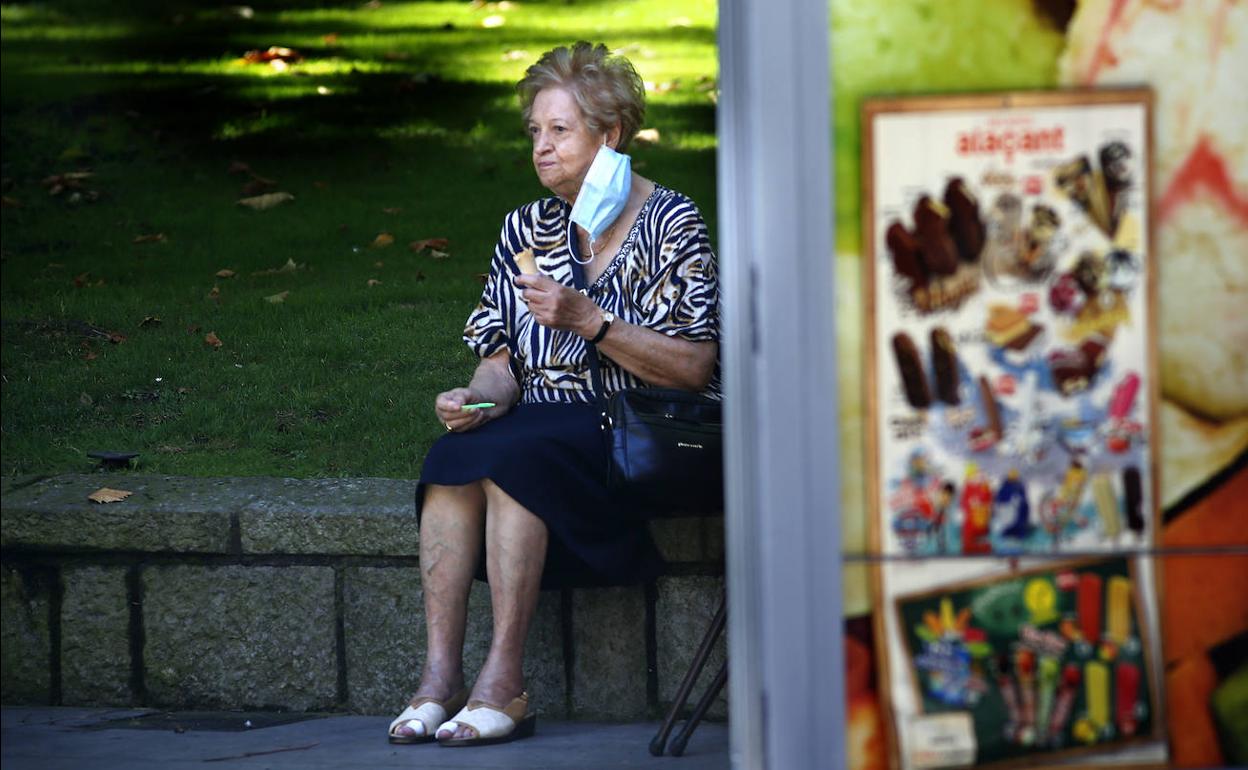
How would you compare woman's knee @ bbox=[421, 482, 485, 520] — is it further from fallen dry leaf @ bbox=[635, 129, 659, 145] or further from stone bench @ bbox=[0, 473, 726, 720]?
fallen dry leaf @ bbox=[635, 129, 659, 145]

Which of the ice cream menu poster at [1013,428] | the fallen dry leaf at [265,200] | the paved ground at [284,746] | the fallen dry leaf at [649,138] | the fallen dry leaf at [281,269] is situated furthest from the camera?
the fallen dry leaf at [649,138]

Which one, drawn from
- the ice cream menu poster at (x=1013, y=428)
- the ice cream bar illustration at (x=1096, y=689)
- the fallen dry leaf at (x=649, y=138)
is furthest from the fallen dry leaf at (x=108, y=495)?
the fallen dry leaf at (x=649, y=138)

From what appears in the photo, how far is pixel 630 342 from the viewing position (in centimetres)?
407

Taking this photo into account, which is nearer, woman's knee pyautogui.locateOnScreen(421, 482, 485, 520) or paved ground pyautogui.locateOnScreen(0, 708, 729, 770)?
paved ground pyautogui.locateOnScreen(0, 708, 729, 770)

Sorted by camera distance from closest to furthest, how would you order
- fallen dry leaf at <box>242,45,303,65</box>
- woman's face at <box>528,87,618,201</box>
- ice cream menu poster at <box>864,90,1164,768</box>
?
ice cream menu poster at <box>864,90,1164,768</box>, woman's face at <box>528,87,618,201</box>, fallen dry leaf at <box>242,45,303,65</box>

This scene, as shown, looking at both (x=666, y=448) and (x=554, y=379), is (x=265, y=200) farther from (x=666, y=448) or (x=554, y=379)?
(x=666, y=448)

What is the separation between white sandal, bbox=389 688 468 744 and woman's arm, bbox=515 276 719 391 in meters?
0.87

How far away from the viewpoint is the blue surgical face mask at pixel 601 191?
4.23 meters

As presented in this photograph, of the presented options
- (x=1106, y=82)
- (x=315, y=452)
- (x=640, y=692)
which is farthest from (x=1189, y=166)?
(x=315, y=452)

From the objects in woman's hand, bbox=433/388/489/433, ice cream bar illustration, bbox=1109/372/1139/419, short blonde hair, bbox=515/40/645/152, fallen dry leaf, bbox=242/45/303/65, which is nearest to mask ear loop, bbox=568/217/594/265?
short blonde hair, bbox=515/40/645/152

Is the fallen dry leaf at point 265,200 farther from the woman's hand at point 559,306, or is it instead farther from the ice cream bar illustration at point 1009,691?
the ice cream bar illustration at point 1009,691

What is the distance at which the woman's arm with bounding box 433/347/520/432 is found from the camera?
408cm

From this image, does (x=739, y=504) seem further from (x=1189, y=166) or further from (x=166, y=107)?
(x=166, y=107)

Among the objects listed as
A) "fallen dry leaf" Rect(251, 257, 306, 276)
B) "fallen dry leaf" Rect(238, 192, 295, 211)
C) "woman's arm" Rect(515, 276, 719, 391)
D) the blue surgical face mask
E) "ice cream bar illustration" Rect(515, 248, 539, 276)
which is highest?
"fallen dry leaf" Rect(238, 192, 295, 211)
